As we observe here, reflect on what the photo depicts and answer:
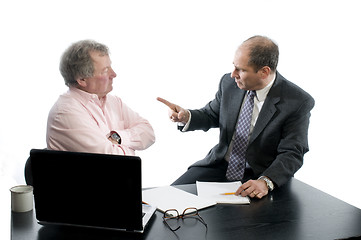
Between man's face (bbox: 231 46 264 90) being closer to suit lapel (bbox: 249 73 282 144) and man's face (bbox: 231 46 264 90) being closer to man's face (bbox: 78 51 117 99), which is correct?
suit lapel (bbox: 249 73 282 144)

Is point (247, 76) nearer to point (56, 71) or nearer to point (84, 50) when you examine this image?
point (84, 50)

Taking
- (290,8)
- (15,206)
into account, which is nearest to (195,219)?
(15,206)

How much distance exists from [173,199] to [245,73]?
0.95 metres

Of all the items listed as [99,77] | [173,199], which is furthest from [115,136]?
[173,199]

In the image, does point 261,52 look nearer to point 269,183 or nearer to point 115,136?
point 269,183

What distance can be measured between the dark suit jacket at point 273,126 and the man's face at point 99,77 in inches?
26.8

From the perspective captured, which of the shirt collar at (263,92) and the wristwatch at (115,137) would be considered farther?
the shirt collar at (263,92)

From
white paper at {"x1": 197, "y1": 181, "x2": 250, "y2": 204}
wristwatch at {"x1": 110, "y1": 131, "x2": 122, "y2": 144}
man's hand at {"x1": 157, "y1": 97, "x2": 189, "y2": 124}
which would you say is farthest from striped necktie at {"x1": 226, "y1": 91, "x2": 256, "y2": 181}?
wristwatch at {"x1": 110, "y1": 131, "x2": 122, "y2": 144}

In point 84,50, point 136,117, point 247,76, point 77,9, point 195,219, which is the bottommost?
point 195,219

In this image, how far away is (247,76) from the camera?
223 centimetres

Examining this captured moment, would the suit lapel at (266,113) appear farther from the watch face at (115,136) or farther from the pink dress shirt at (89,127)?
the watch face at (115,136)

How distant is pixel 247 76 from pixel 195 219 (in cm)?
106

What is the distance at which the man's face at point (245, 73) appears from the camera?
2.22 metres

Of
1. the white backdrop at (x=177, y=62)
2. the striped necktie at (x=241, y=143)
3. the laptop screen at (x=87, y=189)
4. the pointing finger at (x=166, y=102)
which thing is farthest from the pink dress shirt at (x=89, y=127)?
the white backdrop at (x=177, y=62)
